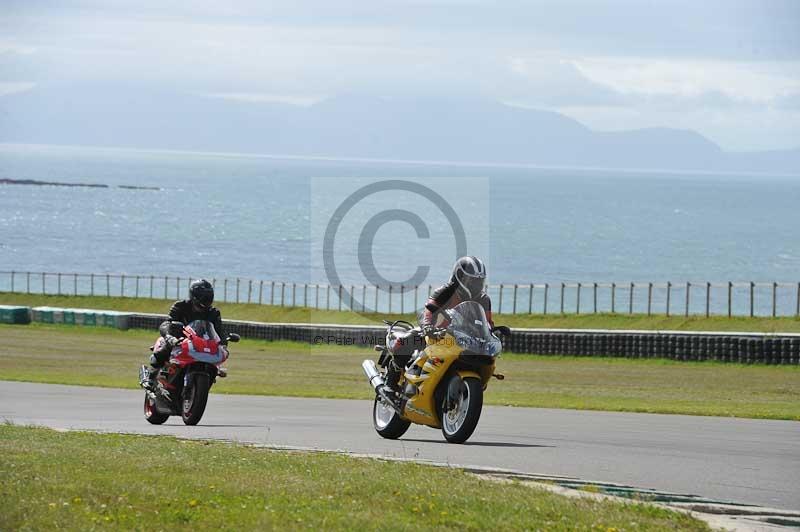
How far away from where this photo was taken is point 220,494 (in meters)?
10.4

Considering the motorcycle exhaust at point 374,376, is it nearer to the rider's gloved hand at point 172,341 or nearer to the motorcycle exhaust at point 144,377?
the rider's gloved hand at point 172,341

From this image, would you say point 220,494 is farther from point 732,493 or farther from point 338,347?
point 338,347

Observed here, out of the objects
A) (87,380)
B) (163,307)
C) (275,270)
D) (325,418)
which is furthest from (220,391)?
(275,270)

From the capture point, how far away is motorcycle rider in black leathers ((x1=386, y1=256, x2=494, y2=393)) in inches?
586

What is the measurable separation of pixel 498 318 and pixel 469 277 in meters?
45.2

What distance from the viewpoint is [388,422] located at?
645 inches

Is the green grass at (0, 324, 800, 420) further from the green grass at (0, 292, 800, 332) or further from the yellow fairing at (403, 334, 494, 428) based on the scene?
the green grass at (0, 292, 800, 332)

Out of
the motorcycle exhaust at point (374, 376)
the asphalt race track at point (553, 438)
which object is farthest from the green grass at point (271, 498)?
the motorcycle exhaust at point (374, 376)

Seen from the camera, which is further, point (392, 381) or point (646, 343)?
point (646, 343)

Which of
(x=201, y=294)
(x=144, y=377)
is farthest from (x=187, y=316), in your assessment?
(x=144, y=377)

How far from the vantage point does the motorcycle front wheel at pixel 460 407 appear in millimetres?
14562

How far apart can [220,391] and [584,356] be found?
18745mm

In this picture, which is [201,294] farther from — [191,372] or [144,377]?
[144,377]

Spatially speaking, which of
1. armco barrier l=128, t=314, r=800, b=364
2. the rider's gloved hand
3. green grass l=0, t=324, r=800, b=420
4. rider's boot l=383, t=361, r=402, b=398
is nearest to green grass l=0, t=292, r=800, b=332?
armco barrier l=128, t=314, r=800, b=364
